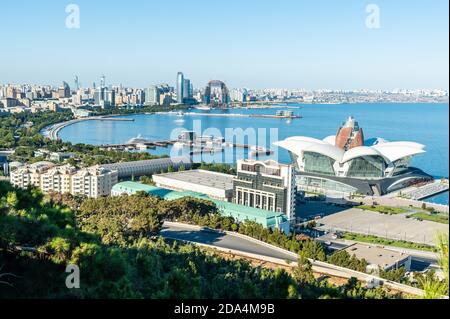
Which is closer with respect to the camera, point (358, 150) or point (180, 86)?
point (358, 150)

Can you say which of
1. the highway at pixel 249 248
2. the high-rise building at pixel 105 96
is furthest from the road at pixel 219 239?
the high-rise building at pixel 105 96

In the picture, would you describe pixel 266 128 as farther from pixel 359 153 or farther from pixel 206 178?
pixel 206 178

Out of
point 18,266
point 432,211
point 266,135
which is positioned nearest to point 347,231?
point 432,211

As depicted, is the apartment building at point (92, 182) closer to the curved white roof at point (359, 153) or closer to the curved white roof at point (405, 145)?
the curved white roof at point (359, 153)

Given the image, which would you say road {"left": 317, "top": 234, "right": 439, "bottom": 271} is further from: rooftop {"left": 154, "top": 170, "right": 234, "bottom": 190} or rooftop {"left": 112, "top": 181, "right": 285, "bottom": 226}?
→ rooftop {"left": 154, "top": 170, "right": 234, "bottom": 190}

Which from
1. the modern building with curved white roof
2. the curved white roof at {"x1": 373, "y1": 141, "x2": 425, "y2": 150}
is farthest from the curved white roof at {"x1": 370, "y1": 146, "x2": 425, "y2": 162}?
the curved white roof at {"x1": 373, "y1": 141, "x2": 425, "y2": 150}

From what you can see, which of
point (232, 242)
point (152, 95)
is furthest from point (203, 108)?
point (232, 242)

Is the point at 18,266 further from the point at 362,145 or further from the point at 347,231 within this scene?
the point at 362,145
